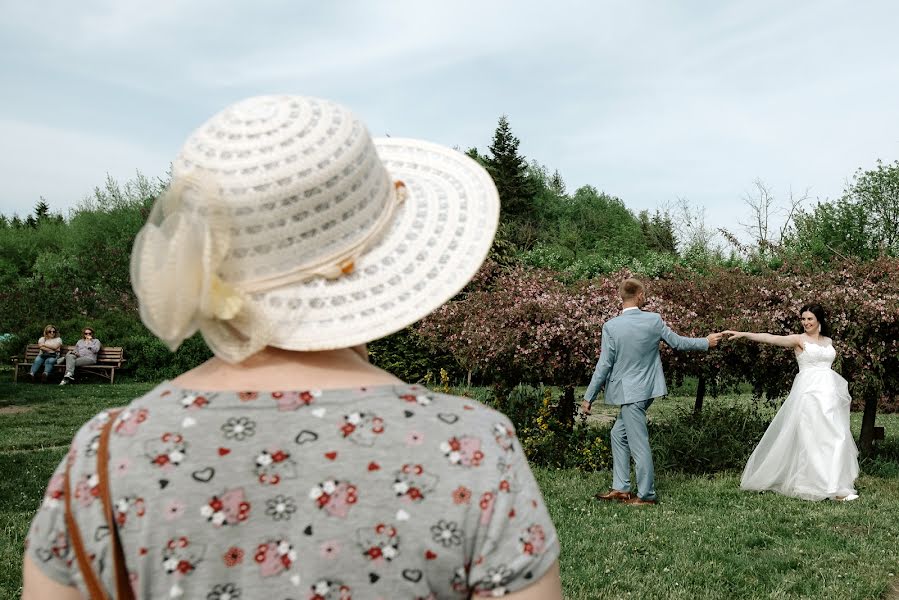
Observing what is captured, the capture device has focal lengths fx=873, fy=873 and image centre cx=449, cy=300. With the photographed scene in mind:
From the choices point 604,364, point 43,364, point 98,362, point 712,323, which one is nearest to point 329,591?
point 604,364

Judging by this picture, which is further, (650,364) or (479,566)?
(650,364)

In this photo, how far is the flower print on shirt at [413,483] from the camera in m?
1.23

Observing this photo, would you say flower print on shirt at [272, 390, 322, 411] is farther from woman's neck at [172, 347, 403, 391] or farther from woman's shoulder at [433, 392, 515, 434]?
woman's shoulder at [433, 392, 515, 434]

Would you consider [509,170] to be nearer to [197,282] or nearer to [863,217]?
[863,217]

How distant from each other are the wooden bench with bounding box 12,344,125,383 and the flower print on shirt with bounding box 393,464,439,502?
65.3 feet

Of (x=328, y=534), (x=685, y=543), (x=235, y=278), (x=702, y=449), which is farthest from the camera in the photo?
(x=702, y=449)

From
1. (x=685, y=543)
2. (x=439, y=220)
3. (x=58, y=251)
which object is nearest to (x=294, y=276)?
(x=439, y=220)

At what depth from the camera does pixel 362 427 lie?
1.24 meters

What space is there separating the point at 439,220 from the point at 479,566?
0.61 m

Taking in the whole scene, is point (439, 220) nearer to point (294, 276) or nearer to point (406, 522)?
point (294, 276)

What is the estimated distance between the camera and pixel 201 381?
1318 mm

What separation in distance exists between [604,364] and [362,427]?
24.3 ft

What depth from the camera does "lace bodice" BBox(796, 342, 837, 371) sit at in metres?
9.23

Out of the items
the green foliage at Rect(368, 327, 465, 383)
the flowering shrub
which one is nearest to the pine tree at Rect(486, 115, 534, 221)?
the green foliage at Rect(368, 327, 465, 383)
